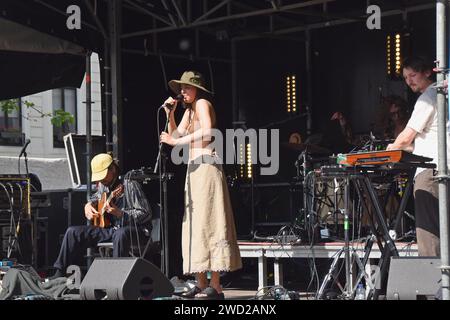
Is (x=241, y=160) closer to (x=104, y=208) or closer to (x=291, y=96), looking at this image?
(x=291, y=96)

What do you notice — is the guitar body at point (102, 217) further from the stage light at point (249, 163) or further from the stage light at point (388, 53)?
the stage light at point (388, 53)

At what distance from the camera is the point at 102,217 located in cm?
823

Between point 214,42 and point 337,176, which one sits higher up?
point 214,42

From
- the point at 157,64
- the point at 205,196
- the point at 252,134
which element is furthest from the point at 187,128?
the point at 252,134

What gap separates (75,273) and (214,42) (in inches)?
186

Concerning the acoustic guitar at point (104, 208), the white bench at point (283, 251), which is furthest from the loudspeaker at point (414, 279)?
the acoustic guitar at point (104, 208)

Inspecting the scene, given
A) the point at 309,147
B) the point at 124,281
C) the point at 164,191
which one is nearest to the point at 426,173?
the point at 164,191

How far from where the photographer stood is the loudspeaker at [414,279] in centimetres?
514

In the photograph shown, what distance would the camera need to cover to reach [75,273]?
24.4 feet

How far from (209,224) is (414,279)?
6.86ft

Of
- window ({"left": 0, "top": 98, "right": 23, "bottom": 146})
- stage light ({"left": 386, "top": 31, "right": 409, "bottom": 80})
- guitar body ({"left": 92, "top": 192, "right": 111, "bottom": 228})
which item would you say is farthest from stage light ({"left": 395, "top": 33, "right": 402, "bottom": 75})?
window ({"left": 0, "top": 98, "right": 23, "bottom": 146})

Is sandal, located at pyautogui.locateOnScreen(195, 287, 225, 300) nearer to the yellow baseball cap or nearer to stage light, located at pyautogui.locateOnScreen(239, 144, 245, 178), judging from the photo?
the yellow baseball cap

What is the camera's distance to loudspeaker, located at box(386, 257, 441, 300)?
5137 mm
